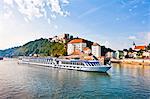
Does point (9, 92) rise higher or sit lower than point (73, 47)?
lower

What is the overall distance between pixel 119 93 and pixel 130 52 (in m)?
Result: 99.1

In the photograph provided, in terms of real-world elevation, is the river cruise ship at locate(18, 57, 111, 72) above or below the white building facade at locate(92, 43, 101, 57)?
below

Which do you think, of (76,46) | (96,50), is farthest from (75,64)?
(76,46)

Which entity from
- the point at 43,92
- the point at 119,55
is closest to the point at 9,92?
the point at 43,92

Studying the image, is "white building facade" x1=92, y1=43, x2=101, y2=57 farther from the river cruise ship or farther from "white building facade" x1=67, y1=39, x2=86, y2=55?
the river cruise ship

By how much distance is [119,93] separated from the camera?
24562 millimetres

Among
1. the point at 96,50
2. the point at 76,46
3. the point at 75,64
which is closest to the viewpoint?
the point at 75,64

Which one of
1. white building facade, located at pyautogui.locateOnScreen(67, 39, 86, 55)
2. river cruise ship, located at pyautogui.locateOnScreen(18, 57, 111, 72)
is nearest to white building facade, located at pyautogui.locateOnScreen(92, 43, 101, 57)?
white building facade, located at pyautogui.locateOnScreen(67, 39, 86, 55)

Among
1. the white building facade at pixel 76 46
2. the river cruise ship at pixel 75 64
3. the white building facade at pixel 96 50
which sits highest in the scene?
the white building facade at pixel 76 46

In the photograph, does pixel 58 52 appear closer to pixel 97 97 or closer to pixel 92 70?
pixel 92 70

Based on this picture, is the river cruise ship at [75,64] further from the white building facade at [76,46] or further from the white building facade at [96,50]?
the white building facade at [76,46]

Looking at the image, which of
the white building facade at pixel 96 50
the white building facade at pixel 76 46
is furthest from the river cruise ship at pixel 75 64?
the white building facade at pixel 76 46

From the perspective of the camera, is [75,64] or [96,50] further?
[96,50]

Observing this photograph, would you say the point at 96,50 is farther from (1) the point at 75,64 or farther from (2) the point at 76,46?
(1) the point at 75,64
